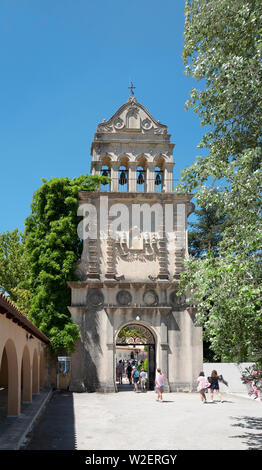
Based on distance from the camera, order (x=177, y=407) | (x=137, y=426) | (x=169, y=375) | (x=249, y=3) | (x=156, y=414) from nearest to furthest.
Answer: (x=249, y=3) < (x=137, y=426) < (x=156, y=414) < (x=177, y=407) < (x=169, y=375)

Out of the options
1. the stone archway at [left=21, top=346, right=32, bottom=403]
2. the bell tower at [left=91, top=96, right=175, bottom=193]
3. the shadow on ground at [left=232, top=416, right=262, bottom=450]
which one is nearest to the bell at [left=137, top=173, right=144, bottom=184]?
the bell tower at [left=91, top=96, right=175, bottom=193]

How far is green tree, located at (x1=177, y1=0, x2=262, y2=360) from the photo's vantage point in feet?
31.5

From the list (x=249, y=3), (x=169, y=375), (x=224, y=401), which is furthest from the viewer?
(x=169, y=375)

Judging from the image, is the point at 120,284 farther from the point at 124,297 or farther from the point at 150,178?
the point at 150,178

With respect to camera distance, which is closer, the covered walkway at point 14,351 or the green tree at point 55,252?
the covered walkway at point 14,351

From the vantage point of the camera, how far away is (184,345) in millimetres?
25172

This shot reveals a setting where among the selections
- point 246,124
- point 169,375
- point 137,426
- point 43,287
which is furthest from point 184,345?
point 246,124

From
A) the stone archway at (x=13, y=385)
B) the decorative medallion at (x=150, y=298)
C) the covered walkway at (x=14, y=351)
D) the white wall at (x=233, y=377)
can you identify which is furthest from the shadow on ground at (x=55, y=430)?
the white wall at (x=233, y=377)

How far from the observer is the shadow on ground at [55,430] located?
1100 cm

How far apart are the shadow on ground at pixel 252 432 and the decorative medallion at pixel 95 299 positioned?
430 inches

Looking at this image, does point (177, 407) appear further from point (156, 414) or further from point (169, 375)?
point (169, 375)

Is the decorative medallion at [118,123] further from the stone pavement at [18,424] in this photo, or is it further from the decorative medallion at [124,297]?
the stone pavement at [18,424]

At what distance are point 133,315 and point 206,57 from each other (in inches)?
652

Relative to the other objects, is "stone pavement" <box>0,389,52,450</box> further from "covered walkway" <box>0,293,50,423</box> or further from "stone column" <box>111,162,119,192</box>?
"stone column" <box>111,162,119,192</box>
